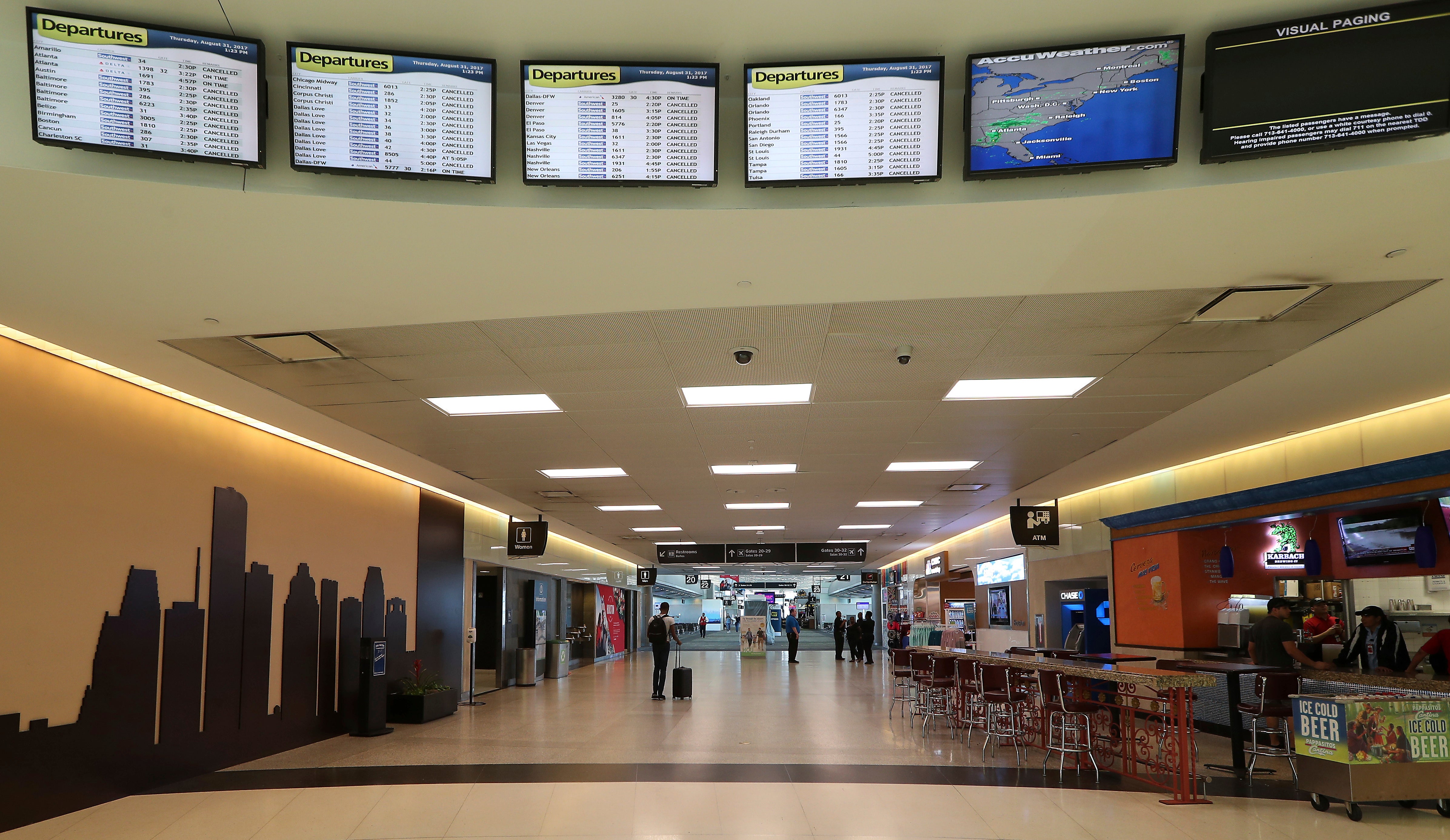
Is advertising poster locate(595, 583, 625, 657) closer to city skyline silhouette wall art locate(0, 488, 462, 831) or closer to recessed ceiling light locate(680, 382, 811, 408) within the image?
city skyline silhouette wall art locate(0, 488, 462, 831)

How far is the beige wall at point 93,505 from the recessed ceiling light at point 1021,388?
20.7 feet

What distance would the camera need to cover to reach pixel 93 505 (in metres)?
6.31

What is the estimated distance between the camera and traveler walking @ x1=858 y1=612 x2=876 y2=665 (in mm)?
23062

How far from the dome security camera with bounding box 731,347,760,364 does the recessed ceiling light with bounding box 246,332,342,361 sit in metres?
2.54

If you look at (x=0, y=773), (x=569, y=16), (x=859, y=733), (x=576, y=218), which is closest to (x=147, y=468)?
(x=0, y=773)

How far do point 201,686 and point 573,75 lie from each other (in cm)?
690

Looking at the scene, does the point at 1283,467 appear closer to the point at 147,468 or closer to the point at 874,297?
the point at 874,297

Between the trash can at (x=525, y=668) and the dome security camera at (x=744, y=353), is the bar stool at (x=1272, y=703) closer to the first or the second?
the dome security camera at (x=744, y=353)

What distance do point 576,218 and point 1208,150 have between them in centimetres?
238

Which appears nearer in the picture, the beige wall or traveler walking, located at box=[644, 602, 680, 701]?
the beige wall

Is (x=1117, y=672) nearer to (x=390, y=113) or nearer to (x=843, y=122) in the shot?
(x=843, y=122)

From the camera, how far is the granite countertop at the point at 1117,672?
6645mm

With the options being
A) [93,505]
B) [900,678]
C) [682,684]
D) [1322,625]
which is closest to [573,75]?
[93,505]

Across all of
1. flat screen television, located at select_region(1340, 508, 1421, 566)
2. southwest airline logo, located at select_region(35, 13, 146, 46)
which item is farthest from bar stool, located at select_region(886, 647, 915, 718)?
southwest airline logo, located at select_region(35, 13, 146, 46)
